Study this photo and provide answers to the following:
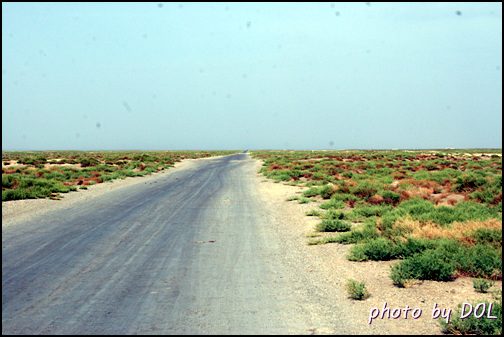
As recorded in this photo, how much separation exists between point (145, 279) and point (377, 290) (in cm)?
401

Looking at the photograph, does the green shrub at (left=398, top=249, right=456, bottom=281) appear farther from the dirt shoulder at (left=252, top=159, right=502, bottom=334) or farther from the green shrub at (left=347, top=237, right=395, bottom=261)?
the green shrub at (left=347, top=237, right=395, bottom=261)

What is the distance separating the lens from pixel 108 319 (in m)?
4.58

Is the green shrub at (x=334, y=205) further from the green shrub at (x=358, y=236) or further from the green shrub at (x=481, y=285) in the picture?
the green shrub at (x=481, y=285)

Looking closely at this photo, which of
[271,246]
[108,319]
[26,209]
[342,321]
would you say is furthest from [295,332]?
[26,209]

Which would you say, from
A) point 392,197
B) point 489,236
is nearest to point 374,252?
point 489,236

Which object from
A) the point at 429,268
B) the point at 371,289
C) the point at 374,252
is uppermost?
the point at 429,268

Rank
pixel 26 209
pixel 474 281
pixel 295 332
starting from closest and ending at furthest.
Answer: pixel 295 332
pixel 474 281
pixel 26 209

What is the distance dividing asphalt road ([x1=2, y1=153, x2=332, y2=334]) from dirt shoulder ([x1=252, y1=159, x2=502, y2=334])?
64 centimetres

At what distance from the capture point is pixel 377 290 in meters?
5.86

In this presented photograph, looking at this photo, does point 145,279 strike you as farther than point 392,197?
No

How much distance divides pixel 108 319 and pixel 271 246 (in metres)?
4.81

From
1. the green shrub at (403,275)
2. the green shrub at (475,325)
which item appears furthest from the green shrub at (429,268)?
the green shrub at (475,325)

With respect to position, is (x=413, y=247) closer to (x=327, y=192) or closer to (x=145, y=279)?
(x=145, y=279)

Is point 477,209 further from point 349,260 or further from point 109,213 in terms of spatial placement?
point 109,213
